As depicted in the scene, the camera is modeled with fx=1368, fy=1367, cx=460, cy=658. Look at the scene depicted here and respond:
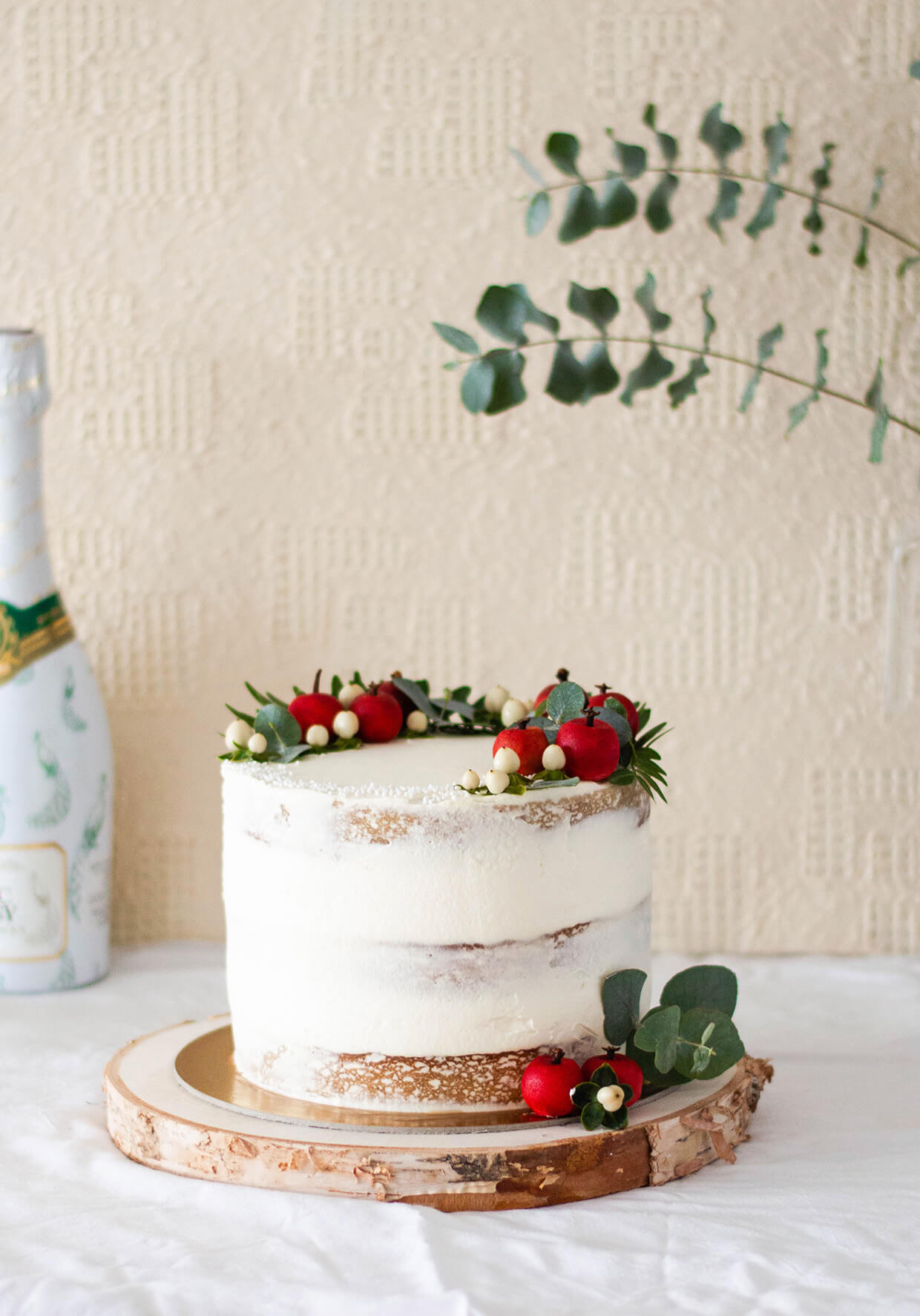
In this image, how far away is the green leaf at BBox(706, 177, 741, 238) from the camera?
1222 millimetres

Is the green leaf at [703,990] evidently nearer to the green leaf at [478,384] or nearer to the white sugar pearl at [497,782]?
the white sugar pearl at [497,782]

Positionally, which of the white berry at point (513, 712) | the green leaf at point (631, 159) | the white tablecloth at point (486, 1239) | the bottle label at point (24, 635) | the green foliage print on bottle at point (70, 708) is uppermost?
the green leaf at point (631, 159)

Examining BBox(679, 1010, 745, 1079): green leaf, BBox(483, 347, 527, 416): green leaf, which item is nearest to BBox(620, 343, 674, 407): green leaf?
BBox(483, 347, 527, 416): green leaf

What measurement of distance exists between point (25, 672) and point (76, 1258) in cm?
63

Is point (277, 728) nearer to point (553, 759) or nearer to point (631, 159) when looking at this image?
point (553, 759)

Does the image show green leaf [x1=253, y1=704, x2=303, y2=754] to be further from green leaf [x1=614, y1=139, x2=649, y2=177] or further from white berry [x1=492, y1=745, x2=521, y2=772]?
green leaf [x1=614, y1=139, x2=649, y2=177]

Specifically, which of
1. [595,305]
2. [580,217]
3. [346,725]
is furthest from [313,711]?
[580,217]

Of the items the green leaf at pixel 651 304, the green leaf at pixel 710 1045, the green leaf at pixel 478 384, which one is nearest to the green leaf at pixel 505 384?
the green leaf at pixel 478 384

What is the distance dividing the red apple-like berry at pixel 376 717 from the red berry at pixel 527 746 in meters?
0.16

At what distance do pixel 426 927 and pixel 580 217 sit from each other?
647mm

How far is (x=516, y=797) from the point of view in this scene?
78 cm

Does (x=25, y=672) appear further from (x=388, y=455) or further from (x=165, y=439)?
(x=388, y=455)

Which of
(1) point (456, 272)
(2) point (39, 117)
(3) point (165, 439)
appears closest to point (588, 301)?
(1) point (456, 272)

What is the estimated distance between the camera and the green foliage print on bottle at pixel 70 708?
124 centimetres
